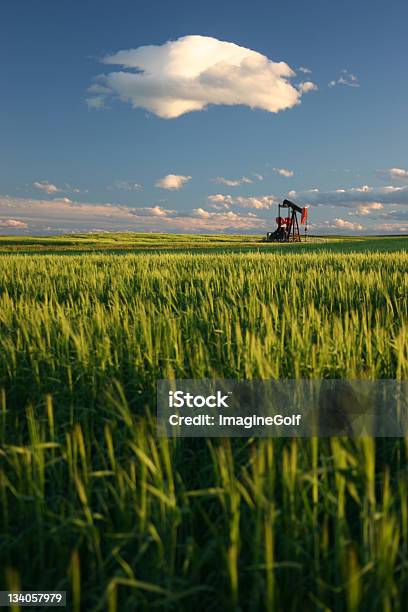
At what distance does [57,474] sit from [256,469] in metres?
0.79

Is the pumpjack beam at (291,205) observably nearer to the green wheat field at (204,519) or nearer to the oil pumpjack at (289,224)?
the oil pumpjack at (289,224)

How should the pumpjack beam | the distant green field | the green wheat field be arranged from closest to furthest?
the green wheat field → the distant green field → the pumpjack beam

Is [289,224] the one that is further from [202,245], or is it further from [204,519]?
[204,519]

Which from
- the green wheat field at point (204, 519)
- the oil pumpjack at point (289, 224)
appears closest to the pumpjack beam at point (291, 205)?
the oil pumpjack at point (289, 224)

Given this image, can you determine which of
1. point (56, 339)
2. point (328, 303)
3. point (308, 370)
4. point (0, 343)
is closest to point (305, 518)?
point (308, 370)

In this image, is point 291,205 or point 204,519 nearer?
point 204,519

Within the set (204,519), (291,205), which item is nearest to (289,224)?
(291,205)

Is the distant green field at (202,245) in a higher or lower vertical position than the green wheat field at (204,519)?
higher

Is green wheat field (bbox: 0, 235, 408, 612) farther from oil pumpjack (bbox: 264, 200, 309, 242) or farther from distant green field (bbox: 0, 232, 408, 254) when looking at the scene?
oil pumpjack (bbox: 264, 200, 309, 242)

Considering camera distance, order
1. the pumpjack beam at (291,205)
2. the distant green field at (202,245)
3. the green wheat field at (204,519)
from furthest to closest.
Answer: the pumpjack beam at (291,205) → the distant green field at (202,245) → the green wheat field at (204,519)

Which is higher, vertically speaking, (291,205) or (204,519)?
(291,205)

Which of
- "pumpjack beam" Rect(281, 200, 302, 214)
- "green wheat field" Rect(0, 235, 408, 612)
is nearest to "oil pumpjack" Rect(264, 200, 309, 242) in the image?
"pumpjack beam" Rect(281, 200, 302, 214)

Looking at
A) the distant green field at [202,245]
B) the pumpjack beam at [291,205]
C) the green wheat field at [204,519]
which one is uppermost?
the pumpjack beam at [291,205]

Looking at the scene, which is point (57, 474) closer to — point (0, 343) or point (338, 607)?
point (338, 607)
